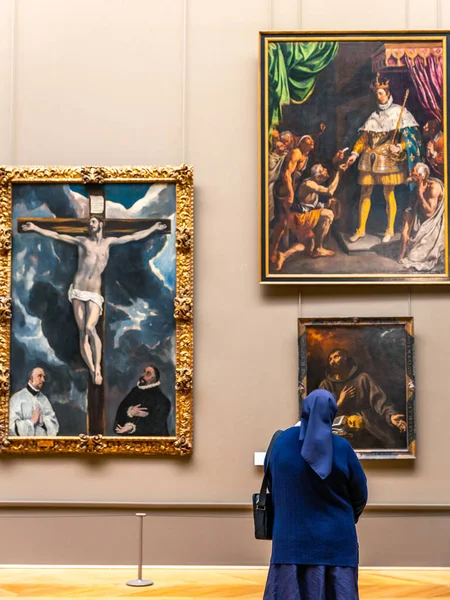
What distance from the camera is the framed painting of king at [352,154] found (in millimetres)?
11453

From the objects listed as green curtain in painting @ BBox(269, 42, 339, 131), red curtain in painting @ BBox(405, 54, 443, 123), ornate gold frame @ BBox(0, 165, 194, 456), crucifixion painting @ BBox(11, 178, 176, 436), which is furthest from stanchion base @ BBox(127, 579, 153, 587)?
red curtain in painting @ BBox(405, 54, 443, 123)

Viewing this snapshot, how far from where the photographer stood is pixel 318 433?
668cm

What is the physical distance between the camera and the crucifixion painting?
11.4 m

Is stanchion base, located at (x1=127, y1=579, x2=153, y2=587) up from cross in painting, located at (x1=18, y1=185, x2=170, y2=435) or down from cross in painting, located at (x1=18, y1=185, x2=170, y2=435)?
down

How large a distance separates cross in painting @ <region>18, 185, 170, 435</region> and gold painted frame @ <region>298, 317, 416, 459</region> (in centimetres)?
227

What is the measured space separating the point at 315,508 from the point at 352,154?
5.92 metres

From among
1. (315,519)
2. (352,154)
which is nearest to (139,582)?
(315,519)

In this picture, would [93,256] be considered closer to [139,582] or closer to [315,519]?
[139,582]

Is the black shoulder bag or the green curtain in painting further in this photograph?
the green curtain in painting

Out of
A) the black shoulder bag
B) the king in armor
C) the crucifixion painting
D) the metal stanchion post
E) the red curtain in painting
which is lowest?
the metal stanchion post

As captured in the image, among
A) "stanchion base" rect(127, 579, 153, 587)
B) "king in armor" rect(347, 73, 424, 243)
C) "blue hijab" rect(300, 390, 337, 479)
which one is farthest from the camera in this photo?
"king in armor" rect(347, 73, 424, 243)

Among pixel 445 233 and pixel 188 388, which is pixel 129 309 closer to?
pixel 188 388

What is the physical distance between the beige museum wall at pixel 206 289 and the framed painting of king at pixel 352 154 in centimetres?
30

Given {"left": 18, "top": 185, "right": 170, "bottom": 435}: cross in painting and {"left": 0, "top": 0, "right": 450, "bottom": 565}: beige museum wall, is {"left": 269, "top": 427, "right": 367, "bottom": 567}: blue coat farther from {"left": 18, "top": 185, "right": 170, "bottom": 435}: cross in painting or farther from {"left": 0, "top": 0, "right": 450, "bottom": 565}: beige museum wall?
{"left": 18, "top": 185, "right": 170, "bottom": 435}: cross in painting
